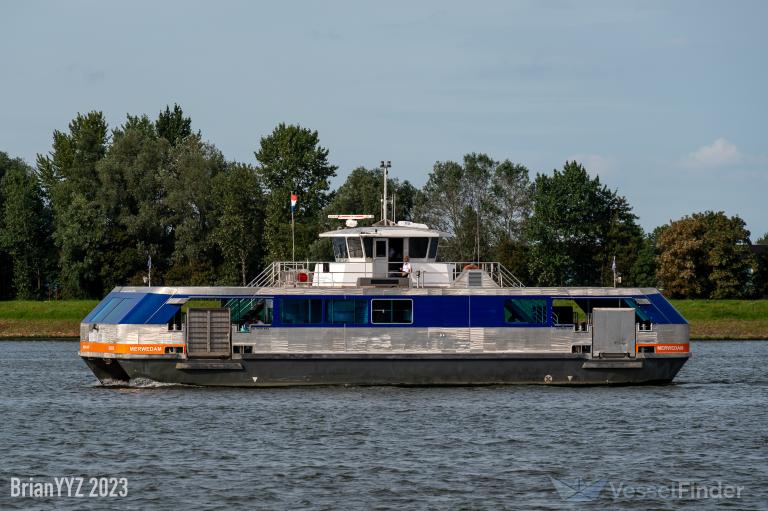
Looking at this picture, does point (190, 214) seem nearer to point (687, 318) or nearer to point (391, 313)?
point (687, 318)

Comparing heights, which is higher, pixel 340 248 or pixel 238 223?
pixel 238 223

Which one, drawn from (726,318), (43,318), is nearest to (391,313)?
(726,318)


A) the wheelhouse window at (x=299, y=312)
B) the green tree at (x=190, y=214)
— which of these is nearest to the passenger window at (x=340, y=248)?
the wheelhouse window at (x=299, y=312)

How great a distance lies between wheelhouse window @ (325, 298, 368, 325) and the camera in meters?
38.7

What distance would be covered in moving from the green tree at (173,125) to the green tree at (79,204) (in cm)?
700

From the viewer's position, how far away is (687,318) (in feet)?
263

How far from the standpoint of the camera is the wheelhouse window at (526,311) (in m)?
39.1

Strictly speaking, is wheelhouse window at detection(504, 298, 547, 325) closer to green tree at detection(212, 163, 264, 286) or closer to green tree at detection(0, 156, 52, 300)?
green tree at detection(212, 163, 264, 286)

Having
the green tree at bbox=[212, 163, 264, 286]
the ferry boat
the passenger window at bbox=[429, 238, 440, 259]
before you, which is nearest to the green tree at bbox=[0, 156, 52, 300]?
the green tree at bbox=[212, 163, 264, 286]

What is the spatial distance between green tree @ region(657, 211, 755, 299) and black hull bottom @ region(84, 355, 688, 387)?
2091 inches

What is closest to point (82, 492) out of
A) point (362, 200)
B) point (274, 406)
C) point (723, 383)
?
point (274, 406)

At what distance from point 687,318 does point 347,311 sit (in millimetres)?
46694

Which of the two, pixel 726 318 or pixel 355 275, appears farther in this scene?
pixel 726 318

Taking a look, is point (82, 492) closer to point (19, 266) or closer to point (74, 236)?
point (74, 236)
